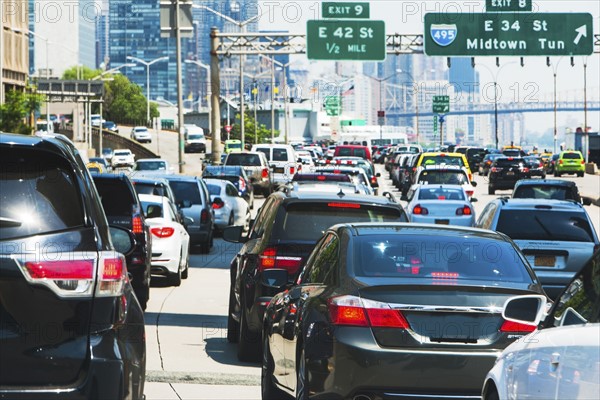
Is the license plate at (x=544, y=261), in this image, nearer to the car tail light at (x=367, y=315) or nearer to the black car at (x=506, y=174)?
the car tail light at (x=367, y=315)

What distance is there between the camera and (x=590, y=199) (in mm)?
50219

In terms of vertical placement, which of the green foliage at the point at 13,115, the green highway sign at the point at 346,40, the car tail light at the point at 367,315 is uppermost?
the green highway sign at the point at 346,40

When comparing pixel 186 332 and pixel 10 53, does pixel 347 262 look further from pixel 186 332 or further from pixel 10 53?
pixel 10 53

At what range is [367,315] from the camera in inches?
296

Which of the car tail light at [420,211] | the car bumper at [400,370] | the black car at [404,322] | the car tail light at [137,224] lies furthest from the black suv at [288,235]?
the car tail light at [420,211]

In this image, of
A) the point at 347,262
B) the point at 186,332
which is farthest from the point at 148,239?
the point at 347,262

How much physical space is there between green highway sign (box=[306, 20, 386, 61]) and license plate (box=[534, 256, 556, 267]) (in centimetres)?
3387

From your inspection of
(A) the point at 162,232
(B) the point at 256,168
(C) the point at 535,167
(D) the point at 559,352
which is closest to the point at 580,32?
(B) the point at 256,168

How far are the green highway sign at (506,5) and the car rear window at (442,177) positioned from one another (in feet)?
44.4

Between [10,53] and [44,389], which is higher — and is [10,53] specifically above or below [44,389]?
above

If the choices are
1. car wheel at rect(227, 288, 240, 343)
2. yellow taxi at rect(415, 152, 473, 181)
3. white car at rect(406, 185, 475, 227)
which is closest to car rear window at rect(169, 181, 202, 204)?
white car at rect(406, 185, 475, 227)

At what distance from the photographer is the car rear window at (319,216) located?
38.2 feet

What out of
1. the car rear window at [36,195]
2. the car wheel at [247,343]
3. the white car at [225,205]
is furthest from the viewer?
the white car at [225,205]

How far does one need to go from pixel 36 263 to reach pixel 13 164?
1.71ft
